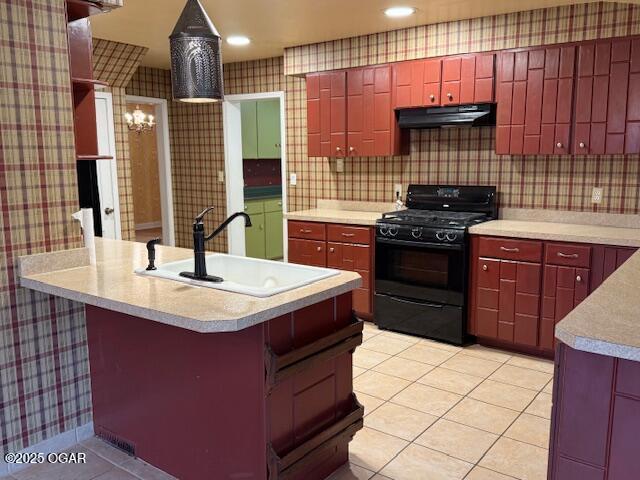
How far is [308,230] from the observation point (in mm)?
4773

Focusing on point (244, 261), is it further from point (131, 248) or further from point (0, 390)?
point (0, 390)

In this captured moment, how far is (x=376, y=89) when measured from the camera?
14.6 ft

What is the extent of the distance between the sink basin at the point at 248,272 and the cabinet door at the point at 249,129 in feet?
12.3

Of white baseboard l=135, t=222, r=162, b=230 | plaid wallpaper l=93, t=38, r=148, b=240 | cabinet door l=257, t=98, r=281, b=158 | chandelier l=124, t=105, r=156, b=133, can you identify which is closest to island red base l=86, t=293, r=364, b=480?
plaid wallpaper l=93, t=38, r=148, b=240

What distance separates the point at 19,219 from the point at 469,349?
3044 mm

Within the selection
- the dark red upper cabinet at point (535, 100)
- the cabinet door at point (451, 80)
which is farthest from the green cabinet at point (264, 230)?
the dark red upper cabinet at point (535, 100)

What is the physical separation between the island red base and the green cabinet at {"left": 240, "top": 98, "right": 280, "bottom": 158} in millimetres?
4119

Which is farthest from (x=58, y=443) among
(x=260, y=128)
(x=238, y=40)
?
(x=260, y=128)

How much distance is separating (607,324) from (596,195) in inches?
102

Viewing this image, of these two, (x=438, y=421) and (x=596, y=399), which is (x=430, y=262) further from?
(x=596, y=399)

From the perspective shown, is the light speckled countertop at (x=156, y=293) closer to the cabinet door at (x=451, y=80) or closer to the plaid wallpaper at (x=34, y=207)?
the plaid wallpaper at (x=34, y=207)

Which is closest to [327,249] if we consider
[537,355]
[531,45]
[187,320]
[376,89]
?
[376,89]

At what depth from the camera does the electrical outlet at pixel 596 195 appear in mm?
3883

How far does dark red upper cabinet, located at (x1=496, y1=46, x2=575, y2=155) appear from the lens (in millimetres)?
3695
